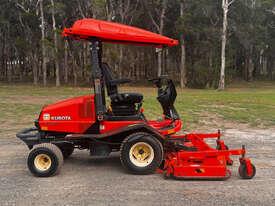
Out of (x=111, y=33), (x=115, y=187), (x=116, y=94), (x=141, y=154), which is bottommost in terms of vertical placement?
(x=115, y=187)

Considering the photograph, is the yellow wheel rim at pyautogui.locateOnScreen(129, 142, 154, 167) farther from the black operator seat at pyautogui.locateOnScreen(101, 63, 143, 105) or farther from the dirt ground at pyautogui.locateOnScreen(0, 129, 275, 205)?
the black operator seat at pyautogui.locateOnScreen(101, 63, 143, 105)

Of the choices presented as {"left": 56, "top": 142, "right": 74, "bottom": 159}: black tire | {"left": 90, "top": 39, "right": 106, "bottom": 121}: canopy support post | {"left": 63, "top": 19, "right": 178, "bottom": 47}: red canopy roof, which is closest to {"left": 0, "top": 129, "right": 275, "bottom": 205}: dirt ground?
{"left": 56, "top": 142, "right": 74, "bottom": 159}: black tire

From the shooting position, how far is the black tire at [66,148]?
6.75m

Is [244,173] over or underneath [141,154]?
underneath

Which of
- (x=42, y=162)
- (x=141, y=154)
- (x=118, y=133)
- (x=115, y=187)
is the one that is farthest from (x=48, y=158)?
(x=141, y=154)

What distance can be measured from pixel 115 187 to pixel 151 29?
131 ft

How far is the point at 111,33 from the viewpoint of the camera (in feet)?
20.4

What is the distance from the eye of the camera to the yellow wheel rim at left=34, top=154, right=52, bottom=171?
625 centimetres

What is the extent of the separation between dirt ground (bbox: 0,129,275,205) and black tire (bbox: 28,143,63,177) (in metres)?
0.11

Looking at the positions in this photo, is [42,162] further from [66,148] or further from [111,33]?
[111,33]

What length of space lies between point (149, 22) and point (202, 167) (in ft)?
130

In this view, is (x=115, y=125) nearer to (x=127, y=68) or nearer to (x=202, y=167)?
(x=202, y=167)

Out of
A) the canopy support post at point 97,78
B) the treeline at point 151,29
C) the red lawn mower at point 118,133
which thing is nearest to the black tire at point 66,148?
the red lawn mower at point 118,133

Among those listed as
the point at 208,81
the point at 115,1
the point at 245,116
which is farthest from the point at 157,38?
the point at 115,1
